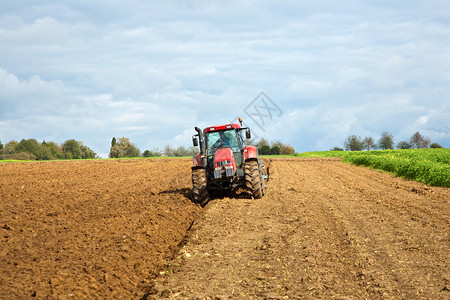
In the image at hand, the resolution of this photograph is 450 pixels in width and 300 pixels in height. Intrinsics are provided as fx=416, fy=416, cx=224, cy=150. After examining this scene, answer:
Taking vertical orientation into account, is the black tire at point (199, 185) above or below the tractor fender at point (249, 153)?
below

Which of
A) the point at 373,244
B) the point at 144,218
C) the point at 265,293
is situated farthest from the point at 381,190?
the point at 265,293

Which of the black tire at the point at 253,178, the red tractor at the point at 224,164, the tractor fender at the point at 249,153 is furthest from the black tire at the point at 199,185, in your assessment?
the tractor fender at the point at 249,153

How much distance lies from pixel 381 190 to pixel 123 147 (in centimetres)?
→ 8098

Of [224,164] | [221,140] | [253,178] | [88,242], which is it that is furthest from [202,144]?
[88,242]

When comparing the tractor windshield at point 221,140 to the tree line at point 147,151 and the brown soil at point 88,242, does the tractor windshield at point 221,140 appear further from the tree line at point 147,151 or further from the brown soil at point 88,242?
the tree line at point 147,151

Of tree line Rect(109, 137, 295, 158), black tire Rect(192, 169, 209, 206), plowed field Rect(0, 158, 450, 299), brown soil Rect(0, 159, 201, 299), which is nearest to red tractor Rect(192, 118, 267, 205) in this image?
black tire Rect(192, 169, 209, 206)

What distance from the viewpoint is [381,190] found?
15.9 metres

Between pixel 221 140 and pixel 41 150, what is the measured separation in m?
88.0

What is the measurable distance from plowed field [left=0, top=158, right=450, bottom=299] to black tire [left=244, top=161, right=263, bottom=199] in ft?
1.03

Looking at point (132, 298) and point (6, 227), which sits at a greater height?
point (6, 227)

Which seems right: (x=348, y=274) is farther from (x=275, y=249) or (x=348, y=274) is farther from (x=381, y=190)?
(x=381, y=190)

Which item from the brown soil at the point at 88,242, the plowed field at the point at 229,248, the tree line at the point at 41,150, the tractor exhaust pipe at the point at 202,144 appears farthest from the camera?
the tree line at the point at 41,150

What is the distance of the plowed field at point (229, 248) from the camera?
5926 millimetres

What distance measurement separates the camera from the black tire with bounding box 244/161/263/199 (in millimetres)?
12448
